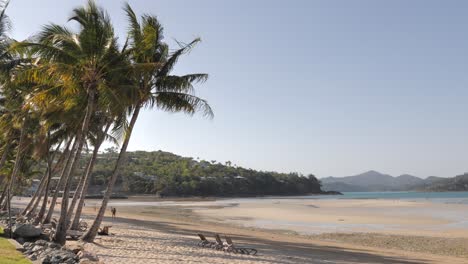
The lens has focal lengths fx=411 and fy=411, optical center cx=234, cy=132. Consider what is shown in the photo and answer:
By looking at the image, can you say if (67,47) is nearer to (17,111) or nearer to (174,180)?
(17,111)

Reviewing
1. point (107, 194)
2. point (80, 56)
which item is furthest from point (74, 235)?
point (80, 56)

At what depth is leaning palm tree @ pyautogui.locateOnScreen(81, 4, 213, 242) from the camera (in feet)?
48.1

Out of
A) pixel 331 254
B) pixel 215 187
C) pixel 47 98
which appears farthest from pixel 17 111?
pixel 215 187

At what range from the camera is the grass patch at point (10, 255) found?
29.5 feet

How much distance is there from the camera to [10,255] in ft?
32.5

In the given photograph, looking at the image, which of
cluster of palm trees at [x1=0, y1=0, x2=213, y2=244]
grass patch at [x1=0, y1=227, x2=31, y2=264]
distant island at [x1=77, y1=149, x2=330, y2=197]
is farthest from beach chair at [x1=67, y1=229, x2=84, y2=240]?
distant island at [x1=77, y1=149, x2=330, y2=197]

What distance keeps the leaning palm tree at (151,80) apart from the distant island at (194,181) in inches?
3521

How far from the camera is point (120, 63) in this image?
554 inches

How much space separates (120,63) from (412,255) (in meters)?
14.6

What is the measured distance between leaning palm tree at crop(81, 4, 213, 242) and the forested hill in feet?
297

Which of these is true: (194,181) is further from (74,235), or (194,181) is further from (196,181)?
(74,235)

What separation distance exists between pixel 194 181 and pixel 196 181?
1.51 metres

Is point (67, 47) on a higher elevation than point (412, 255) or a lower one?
higher

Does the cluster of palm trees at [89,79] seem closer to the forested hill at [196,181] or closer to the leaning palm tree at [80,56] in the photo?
the leaning palm tree at [80,56]
